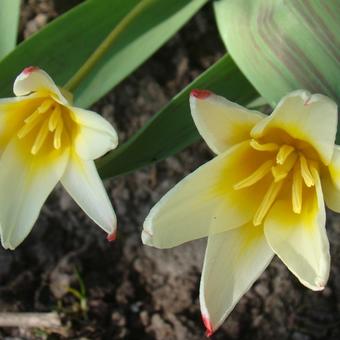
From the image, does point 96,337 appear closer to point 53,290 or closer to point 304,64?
point 53,290

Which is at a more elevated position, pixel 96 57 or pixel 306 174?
pixel 96 57

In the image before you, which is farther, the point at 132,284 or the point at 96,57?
the point at 132,284

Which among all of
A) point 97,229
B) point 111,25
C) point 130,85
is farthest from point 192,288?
point 111,25

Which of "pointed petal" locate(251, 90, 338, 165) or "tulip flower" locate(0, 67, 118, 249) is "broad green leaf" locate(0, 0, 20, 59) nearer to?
"tulip flower" locate(0, 67, 118, 249)

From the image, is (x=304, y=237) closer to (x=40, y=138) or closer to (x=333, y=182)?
(x=333, y=182)

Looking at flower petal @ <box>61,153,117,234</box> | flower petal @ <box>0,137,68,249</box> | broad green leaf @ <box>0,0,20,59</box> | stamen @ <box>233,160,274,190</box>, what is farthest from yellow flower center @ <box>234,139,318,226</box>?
broad green leaf @ <box>0,0,20,59</box>

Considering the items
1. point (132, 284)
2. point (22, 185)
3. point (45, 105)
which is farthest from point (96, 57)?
point (132, 284)

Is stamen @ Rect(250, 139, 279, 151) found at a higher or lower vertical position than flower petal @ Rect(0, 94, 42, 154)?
Result: lower
